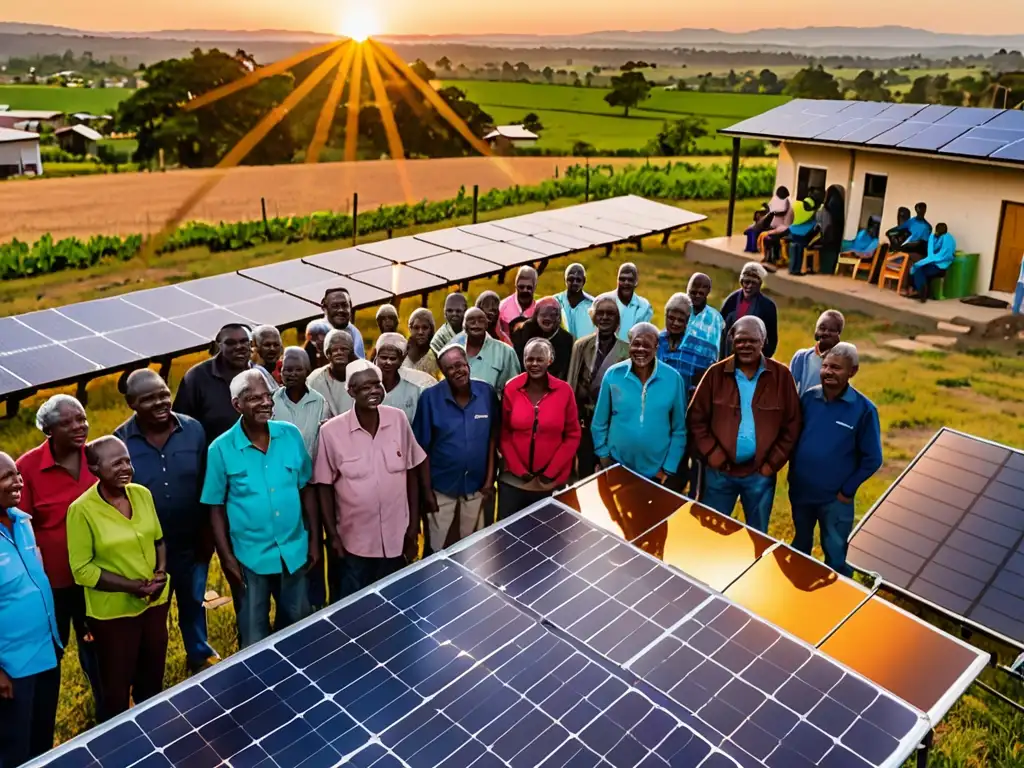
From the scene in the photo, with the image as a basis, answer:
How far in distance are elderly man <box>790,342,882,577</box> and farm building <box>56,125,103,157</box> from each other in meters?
42.7

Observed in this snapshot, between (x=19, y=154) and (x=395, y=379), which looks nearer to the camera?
(x=395, y=379)

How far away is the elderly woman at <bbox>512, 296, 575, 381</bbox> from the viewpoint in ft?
24.5

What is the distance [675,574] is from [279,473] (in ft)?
8.14

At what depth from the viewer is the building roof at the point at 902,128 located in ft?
55.0

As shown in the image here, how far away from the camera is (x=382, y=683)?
3.82 metres

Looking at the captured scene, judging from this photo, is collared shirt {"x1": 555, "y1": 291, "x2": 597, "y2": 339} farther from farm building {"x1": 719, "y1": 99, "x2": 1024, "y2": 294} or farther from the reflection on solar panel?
farm building {"x1": 719, "y1": 99, "x2": 1024, "y2": 294}

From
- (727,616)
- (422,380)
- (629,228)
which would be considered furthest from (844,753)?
(629,228)

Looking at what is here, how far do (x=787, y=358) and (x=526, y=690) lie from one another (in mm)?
10788

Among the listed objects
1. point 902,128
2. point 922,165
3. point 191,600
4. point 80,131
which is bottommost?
point 191,600

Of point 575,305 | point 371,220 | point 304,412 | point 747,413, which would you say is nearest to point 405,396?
point 304,412

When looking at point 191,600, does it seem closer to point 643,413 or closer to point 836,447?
point 643,413

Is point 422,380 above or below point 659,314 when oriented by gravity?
above

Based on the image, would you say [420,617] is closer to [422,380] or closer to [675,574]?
[675,574]

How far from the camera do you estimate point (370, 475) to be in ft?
18.0
